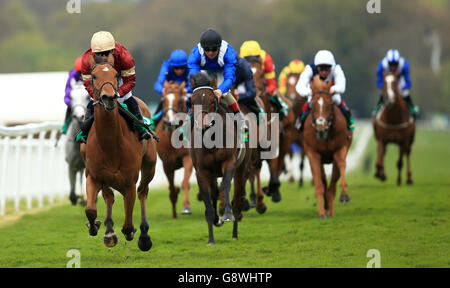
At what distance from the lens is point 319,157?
38.7 feet

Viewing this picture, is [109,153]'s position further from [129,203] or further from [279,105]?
[279,105]

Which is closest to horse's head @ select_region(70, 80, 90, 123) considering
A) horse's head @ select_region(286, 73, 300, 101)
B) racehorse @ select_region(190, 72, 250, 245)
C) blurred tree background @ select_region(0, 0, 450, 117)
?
racehorse @ select_region(190, 72, 250, 245)

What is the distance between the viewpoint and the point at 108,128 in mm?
7875

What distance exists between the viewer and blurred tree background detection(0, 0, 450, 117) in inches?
2825

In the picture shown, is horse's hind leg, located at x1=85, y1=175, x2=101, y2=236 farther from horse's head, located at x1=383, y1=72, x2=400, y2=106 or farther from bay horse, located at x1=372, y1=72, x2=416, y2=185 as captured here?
bay horse, located at x1=372, y1=72, x2=416, y2=185

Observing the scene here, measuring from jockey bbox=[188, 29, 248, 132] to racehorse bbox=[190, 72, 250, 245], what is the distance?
0.20 metres

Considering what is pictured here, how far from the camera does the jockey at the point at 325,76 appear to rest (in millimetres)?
11492

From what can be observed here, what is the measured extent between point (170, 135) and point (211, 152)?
2.96 meters

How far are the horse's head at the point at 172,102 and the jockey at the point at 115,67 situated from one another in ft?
10.5

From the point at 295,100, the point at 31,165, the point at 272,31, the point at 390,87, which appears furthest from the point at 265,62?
the point at 272,31
